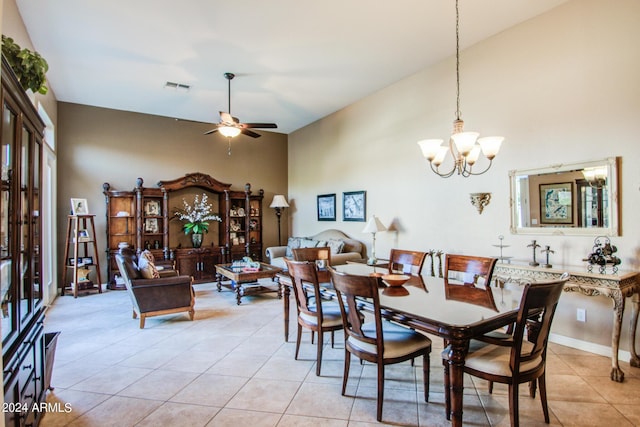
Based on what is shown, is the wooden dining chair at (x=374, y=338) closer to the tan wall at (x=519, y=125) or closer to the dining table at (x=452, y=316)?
the dining table at (x=452, y=316)

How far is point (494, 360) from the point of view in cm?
206

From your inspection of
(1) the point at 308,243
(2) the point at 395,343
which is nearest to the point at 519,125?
(2) the point at 395,343

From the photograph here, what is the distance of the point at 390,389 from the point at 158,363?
2053 millimetres

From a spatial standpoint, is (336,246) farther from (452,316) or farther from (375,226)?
(452,316)

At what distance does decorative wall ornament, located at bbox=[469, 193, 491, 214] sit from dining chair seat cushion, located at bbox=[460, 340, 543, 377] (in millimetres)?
2204

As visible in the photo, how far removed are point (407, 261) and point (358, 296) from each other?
148cm

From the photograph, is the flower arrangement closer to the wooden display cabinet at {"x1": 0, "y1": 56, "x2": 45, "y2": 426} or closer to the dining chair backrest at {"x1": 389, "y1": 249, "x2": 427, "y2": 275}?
the dining chair backrest at {"x1": 389, "y1": 249, "x2": 427, "y2": 275}

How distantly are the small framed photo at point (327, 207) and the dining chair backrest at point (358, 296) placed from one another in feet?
14.6

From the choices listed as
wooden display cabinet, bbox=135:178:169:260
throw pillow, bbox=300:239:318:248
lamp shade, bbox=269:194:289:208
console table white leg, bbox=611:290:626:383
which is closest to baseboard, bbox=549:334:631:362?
console table white leg, bbox=611:290:626:383

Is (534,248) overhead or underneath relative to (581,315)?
overhead

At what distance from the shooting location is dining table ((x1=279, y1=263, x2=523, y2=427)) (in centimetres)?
190

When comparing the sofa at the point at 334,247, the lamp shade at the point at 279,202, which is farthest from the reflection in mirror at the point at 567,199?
the lamp shade at the point at 279,202

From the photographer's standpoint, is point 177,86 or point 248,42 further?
point 177,86

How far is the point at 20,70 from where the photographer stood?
6.39ft
